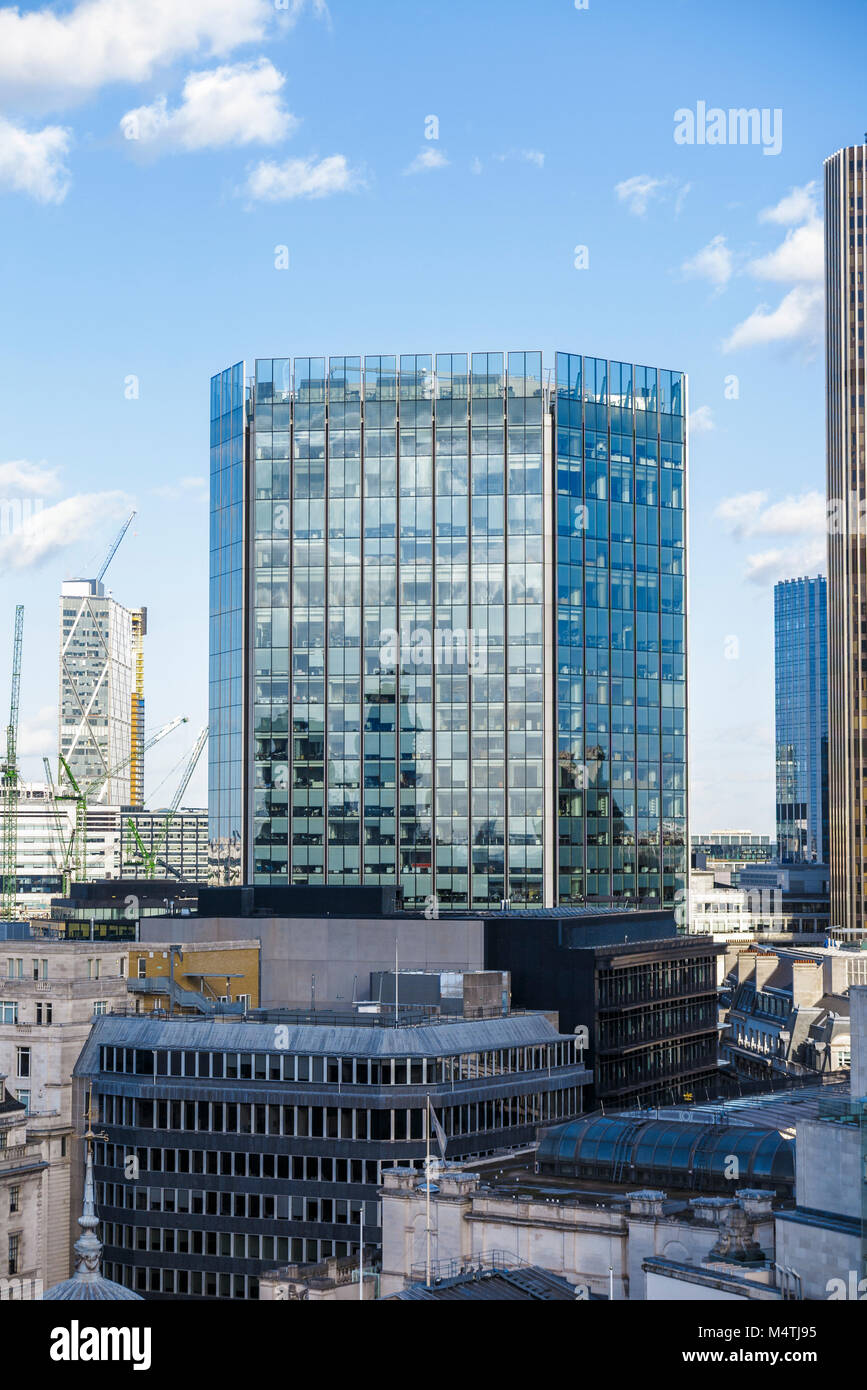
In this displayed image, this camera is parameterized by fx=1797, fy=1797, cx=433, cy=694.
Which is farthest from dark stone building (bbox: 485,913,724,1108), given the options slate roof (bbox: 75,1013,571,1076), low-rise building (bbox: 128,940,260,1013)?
low-rise building (bbox: 128,940,260,1013)

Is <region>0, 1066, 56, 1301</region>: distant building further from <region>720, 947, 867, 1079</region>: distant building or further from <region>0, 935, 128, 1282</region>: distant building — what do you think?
<region>720, 947, 867, 1079</region>: distant building

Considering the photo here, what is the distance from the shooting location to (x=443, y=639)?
160625 millimetres

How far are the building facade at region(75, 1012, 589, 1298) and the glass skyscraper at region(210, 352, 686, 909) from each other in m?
55.0

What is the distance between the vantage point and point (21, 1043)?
383ft

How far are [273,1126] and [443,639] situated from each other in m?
69.8

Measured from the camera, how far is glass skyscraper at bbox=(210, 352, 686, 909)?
15975 cm

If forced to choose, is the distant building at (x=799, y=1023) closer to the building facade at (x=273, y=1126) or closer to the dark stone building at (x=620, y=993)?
the dark stone building at (x=620, y=993)

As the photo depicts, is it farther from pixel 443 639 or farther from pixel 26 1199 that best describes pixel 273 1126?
pixel 443 639

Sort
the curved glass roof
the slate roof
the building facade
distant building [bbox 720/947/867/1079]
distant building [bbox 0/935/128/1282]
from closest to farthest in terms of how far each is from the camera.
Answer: the curved glass roof < the building facade < the slate roof < distant building [bbox 0/935/128/1282] < distant building [bbox 720/947/867/1079]
